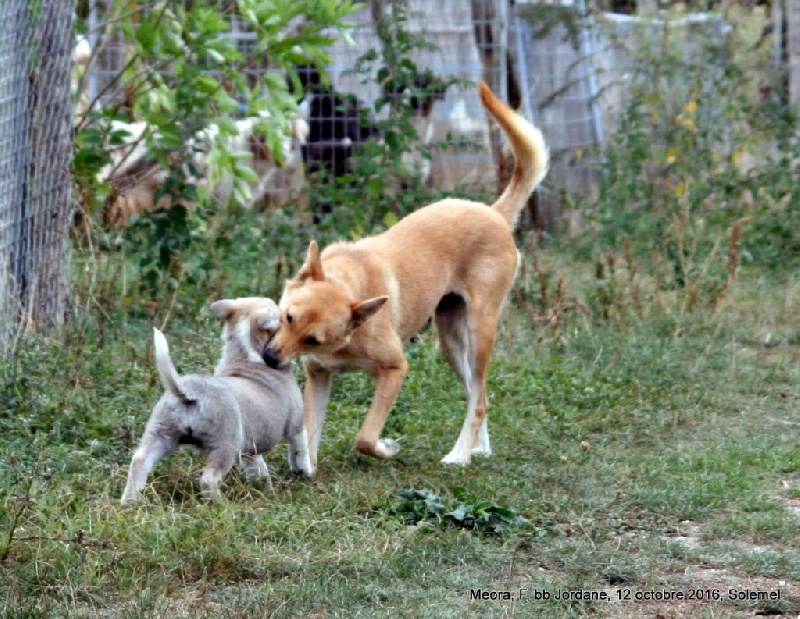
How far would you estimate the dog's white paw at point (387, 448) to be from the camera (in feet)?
18.5

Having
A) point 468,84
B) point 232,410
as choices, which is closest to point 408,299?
point 232,410

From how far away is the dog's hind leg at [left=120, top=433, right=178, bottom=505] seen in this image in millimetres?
4719

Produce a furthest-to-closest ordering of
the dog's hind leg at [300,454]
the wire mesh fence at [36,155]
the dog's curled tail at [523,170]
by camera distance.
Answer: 1. the wire mesh fence at [36,155]
2. the dog's curled tail at [523,170]
3. the dog's hind leg at [300,454]

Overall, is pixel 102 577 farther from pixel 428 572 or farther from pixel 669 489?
pixel 669 489

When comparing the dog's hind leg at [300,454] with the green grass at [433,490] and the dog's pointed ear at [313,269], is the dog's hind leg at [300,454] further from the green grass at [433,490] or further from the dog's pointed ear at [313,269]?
the dog's pointed ear at [313,269]

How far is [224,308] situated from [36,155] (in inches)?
98.7

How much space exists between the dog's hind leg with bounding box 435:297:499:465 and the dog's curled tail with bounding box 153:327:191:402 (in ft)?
5.07

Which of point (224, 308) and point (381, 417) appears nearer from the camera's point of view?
point (224, 308)

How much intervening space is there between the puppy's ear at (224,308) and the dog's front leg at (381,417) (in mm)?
767

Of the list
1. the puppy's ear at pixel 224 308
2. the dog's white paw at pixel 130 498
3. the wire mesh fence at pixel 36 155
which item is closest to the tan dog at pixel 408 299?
the puppy's ear at pixel 224 308

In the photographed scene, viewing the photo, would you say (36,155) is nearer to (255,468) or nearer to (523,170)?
(523,170)

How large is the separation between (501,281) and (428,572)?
2.46 metres

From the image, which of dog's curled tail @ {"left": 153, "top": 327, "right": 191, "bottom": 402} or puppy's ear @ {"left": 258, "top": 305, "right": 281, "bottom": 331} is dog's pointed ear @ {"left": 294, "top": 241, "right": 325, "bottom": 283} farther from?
dog's curled tail @ {"left": 153, "top": 327, "right": 191, "bottom": 402}

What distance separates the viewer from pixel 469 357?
642 centimetres
